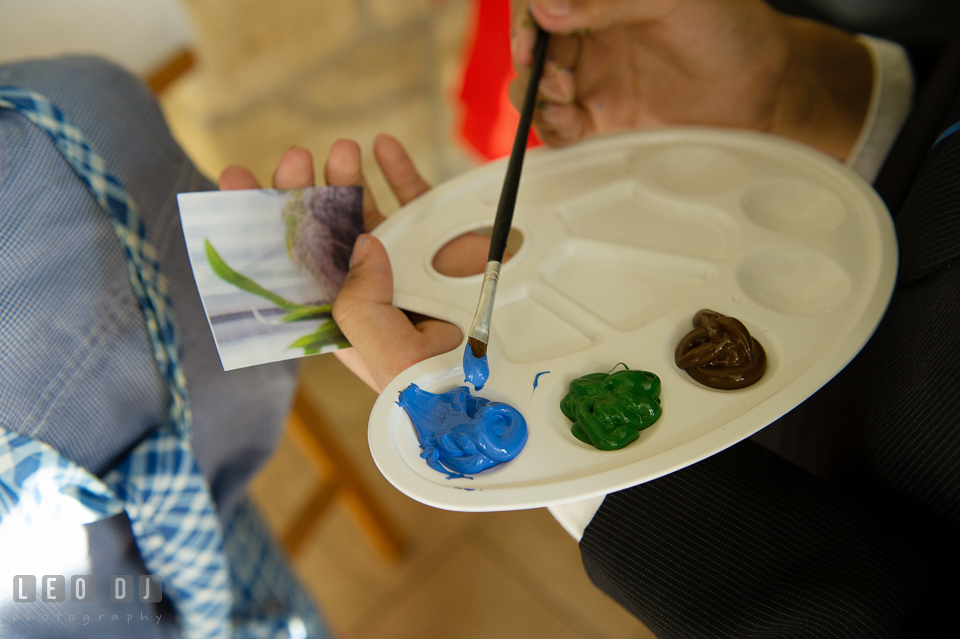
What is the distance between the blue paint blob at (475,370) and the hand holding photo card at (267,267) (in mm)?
106

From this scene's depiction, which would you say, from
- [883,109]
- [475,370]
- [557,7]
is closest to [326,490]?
[475,370]

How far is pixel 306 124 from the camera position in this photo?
3.35 ft

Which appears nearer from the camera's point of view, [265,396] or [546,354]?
[546,354]

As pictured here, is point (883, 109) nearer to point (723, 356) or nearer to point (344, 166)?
point (723, 356)

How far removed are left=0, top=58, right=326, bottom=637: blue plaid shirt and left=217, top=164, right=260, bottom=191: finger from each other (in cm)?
6

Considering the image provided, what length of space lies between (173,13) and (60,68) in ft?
1.19

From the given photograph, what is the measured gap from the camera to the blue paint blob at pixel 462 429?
0.33 metres

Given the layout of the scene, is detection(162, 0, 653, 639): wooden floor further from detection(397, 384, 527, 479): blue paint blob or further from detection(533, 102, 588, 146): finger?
detection(533, 102, 588, 146): finger

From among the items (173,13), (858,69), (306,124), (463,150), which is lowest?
(463,150)

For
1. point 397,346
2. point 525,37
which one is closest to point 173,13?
point 525,37

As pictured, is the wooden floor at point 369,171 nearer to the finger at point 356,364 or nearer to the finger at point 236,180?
the finger at point 356,364

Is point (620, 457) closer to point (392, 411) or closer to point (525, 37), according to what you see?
point (392, 411)

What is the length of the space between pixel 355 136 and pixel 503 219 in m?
0.78

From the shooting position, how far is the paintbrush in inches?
14.1
